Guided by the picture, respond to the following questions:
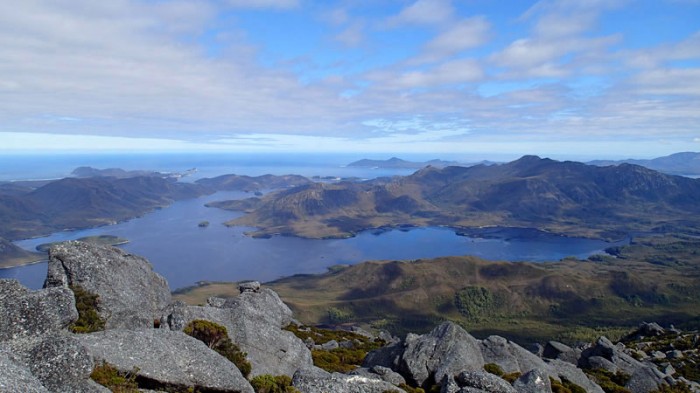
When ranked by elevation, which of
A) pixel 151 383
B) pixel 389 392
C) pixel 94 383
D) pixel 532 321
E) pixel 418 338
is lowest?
pixel 532 321

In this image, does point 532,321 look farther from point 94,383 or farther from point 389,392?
point 94,383

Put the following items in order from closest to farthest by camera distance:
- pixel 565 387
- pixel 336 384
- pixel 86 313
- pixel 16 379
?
pixel 16 379 < pixel 336 384 < pixel 86 313 < pixel 565 387

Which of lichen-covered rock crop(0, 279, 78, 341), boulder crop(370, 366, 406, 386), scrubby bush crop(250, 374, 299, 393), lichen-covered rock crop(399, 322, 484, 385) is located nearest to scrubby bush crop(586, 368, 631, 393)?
lichen-covered rock crop(399, 322, 484, 385)

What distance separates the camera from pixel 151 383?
66.1 ft

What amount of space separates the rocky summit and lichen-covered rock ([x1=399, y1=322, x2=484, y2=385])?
88mm

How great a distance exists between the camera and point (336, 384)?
23.2m

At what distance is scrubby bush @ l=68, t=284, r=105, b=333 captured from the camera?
989 inches

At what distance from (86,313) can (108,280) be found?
18.0 feet

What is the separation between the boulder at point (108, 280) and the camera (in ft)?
94.5

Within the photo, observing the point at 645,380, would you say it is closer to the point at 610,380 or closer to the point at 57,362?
the point at 610,380

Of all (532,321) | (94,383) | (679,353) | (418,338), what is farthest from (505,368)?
(532,321)

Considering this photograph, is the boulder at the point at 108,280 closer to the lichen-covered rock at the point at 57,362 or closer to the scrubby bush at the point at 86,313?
the scrubby bush at the point at 86,313

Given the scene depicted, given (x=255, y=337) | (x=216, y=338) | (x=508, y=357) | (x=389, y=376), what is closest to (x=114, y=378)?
(x=216, y=338)

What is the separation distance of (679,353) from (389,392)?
68004 mm
